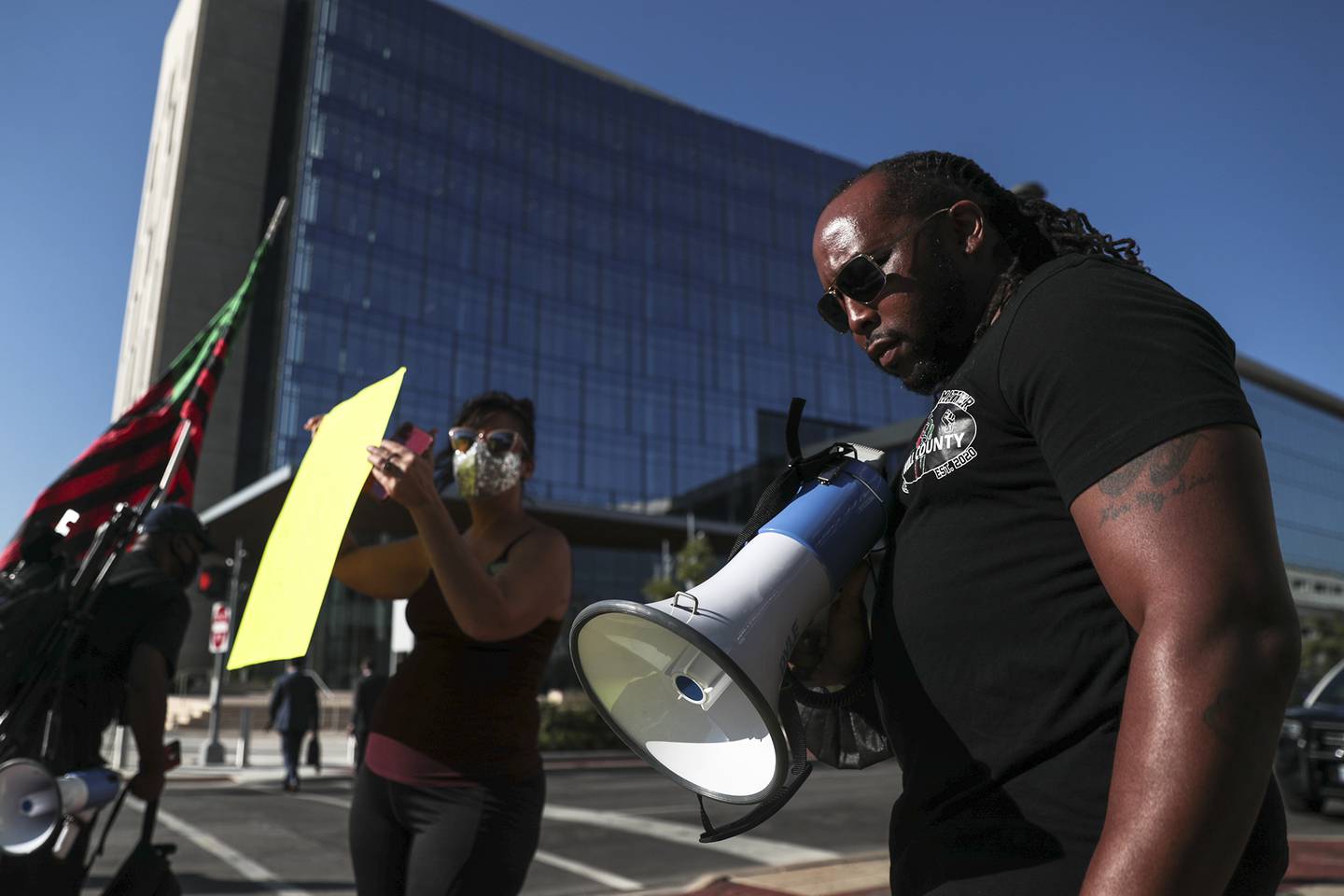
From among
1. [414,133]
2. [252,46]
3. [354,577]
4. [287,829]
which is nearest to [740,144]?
[414,133]

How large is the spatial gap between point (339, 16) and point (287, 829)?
48.6 meters

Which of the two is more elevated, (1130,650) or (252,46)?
(252,46)

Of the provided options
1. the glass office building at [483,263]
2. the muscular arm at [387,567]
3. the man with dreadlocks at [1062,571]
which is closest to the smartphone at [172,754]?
the muscular arm at [387,567]

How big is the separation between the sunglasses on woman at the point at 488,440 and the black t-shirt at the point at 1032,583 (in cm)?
168

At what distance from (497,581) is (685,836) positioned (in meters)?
7.32

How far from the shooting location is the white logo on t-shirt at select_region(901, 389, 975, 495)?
1.23 m

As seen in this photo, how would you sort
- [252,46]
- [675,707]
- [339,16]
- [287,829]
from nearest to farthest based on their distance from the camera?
[675,707] < [287,829] < [339,16] < [252,46]

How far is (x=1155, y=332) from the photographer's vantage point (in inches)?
40.9

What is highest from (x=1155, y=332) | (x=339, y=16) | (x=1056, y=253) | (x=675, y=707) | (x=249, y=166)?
(x=339, y=16)

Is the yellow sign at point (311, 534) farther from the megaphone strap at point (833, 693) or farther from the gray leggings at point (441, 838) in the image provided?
the megaphone strap at point (833, 693)

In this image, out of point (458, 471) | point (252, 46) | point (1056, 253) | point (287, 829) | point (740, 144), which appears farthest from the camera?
point (740, 144)

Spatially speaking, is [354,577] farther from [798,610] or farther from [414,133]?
[414,133]

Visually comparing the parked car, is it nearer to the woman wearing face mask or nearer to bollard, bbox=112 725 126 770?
the woman wearing face mask

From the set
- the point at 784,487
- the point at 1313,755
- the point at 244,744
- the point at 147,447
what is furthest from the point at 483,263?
the point at 784,487
